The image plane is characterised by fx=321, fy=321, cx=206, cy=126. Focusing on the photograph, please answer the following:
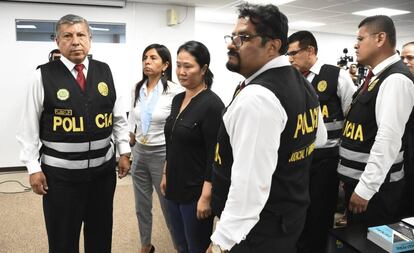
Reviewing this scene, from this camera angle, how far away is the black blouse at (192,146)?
A: 5.34ft

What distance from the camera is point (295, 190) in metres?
1.13

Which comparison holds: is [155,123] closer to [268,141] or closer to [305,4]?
[268,141]

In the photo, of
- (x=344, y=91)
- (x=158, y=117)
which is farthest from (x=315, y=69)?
(x=158, y=117)

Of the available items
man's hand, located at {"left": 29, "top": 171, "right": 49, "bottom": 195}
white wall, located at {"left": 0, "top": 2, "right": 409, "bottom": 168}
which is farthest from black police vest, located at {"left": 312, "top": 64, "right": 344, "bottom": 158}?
white wall, located at {"left": 0, "top": 2, "right": 409, "bottom": 168}

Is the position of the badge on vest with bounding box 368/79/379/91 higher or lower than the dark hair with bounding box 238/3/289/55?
lower

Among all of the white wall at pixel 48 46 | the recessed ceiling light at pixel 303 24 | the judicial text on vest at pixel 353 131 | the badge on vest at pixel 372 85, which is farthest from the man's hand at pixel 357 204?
the recessed ceiling light at pixel 303 24

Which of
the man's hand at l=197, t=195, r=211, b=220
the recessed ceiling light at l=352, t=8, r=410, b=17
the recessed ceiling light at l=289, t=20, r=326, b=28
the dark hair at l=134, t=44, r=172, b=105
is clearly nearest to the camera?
the man's hand at l=197, t=195, r=211, b=220

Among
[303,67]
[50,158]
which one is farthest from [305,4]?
[50,158]

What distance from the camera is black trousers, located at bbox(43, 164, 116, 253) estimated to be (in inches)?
65.8

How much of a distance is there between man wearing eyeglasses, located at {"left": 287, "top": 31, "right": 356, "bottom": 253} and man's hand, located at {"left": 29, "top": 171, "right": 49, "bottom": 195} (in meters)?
1.59

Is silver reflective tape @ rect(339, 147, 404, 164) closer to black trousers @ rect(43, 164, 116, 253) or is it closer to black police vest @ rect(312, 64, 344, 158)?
black police vest @ rect(312, 64, 344, 158)

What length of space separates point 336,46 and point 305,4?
4.55 meters

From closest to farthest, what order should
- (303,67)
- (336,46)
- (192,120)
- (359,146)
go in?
1. (192,120)
2. (359,146)
3. (303,67)
4. (336,46)

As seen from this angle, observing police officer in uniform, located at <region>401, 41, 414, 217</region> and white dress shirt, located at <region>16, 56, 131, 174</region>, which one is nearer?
white dress shirt, located at <region>16, 56, 131, 174</region>
